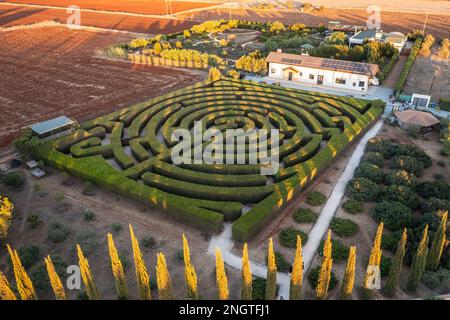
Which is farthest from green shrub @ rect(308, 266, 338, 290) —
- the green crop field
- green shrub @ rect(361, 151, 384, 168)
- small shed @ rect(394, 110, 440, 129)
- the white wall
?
the white wall

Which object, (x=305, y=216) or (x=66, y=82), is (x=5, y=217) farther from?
(x=66, y=82)

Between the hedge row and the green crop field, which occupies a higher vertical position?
the hedge row

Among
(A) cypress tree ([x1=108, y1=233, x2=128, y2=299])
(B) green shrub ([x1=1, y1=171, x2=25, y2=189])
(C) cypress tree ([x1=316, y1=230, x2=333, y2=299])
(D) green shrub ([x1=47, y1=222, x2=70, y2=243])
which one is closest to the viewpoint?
(C) cypress tree ([x1=316, y1=230, x2=333, y2=299])

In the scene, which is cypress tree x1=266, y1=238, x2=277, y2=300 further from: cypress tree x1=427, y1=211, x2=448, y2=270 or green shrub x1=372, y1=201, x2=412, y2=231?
green shrub x1=372, y1=201, x2=412, y2=231

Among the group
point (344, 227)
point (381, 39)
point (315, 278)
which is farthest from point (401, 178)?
point (381, 39)

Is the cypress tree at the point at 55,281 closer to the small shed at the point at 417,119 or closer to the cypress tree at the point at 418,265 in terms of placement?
the cypress tree at the point at 418,265

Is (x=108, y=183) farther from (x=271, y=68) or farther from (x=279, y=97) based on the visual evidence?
(x=271, y=68)
